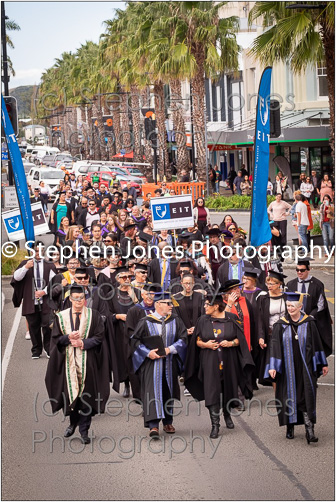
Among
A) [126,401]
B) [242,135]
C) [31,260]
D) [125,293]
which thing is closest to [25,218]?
[31,260]

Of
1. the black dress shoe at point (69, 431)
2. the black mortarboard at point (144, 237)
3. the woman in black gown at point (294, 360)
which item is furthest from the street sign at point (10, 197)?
the woman in black gown at point (294, 360)

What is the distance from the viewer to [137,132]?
54.8 meters

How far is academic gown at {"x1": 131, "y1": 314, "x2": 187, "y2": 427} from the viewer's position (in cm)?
1107

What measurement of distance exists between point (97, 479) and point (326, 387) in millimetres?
4592

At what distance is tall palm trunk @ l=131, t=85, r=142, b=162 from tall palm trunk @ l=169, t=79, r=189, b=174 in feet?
26.0

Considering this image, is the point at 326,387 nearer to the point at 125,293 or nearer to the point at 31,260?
the point at 125,293

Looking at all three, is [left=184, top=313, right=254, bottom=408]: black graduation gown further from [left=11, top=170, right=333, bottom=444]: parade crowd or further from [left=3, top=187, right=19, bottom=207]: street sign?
[left=3, top=187, right=19, bottom=207]: street sign

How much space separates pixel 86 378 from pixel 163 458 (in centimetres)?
146

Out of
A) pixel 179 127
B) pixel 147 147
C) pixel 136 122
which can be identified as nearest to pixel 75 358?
pixel 179 127

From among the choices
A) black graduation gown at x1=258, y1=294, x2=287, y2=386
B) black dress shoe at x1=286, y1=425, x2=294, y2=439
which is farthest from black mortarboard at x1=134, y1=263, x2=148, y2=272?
black dress shoe at x1=286, y1=425, x2=294, y2=439

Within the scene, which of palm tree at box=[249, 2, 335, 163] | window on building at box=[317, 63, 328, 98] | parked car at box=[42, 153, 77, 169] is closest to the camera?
palm tree at box=[249, 2, 335, 163]

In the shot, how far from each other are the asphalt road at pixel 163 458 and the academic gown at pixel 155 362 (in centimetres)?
46

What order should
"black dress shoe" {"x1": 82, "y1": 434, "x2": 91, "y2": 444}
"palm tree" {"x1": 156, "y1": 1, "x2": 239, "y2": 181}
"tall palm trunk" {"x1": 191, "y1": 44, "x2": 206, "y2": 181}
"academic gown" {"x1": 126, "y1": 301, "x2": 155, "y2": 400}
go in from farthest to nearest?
"tall palm trunk" {"x1": 191, "y1": 44, "x2": 206, "y2": 181}
"palm tree" {"x1": 156, "y1": 1, "x2": 239, "y2": 181}
"academic gown" {"x1": 126, "y1": 301, "x2": 155, "y2": 400}
"black dress shoe" {"x1": 82, "y1": 434, "x2": 91, "y2": 444}

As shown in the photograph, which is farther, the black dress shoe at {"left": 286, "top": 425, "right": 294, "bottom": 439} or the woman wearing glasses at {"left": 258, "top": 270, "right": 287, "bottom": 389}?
the woman wearing glasses at {"left": 258, "top": 270, "right": 287, "bottom": 389}
